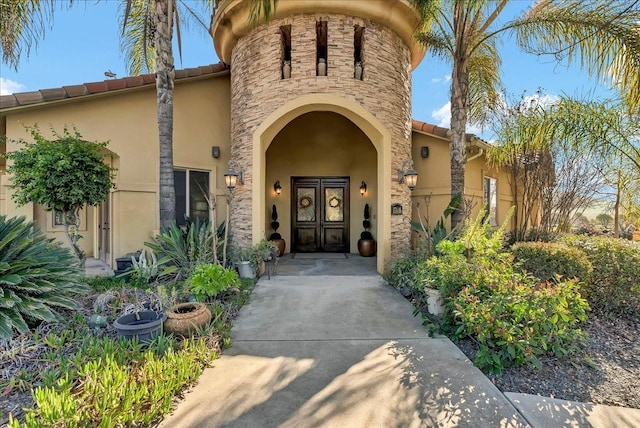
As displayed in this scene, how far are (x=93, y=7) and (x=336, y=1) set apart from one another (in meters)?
5.11

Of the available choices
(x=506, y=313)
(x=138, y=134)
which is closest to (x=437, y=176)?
(x=506, y=313)

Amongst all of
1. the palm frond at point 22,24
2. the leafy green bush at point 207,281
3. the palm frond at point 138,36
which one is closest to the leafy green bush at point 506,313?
the leafy green bush at point 207,281

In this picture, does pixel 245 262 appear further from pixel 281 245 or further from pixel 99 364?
pixel 99 364

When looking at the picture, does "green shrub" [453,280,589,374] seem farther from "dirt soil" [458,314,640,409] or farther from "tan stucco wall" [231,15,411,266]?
"tan stucco wall" [231,15,411,266]

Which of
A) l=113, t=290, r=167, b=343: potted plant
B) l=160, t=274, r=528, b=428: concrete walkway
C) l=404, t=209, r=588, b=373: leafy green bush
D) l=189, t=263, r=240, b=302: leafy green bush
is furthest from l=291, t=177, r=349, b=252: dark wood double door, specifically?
l=113, t=290, r=167, b=343: potted plant

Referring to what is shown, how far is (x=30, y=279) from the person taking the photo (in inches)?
165

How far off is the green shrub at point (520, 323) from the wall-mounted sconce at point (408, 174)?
4.23 m

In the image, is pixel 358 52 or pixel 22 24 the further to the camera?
pixel 358 52

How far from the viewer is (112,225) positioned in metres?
7.82

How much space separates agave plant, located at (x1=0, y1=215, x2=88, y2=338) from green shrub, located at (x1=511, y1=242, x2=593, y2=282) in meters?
7.17

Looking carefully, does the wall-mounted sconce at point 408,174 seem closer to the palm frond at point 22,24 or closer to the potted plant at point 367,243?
the potted plant at point 367,243

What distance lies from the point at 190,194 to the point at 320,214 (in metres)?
4.51

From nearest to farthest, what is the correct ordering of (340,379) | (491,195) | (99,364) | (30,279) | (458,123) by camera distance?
1. (99,364)
2. (340,379)
3. (30,279)
4. (458,123)
5. (491,195)

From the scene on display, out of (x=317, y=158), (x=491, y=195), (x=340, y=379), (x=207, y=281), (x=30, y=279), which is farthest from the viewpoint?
(x=317, y=158)
